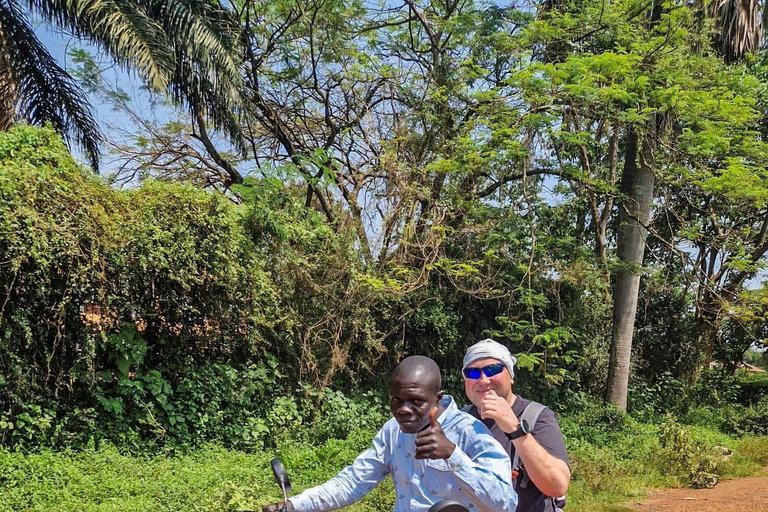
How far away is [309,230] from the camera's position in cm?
980

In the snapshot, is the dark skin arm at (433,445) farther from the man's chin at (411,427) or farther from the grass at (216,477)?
the grass at (216,477)

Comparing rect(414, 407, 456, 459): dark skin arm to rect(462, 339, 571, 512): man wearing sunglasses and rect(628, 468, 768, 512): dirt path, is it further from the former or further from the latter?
rect(628, 468, 768, 512): dirt path

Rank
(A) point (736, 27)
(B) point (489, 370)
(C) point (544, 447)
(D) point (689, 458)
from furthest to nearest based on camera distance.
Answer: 1. (A) point (736, 27)
2. (D) point (689, 458)
3. (B) point (489, 370)
4. (C) point (544, 447)

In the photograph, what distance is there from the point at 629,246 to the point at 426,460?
11047 millimetres

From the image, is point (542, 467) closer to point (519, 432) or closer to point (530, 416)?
point (519, 432)

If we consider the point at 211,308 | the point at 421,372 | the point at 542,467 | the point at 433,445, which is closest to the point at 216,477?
the point at 211,308

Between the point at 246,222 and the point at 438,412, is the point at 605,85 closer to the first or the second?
the point at 246,222

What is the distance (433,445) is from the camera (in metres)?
1.94

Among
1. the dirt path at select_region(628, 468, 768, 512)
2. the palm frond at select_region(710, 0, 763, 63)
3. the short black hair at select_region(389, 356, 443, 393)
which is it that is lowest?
the dirt path at select_region(628, 468, 768, 512)

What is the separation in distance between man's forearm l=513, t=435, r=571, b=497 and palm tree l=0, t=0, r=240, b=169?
843 cm

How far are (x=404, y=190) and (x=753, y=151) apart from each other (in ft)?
19.2

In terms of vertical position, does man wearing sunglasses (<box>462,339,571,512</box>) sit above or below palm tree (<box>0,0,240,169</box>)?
below

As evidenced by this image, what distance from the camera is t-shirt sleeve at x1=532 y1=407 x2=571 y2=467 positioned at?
256 cm

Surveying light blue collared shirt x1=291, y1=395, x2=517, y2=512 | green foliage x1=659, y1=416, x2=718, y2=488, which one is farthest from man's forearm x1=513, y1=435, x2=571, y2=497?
green foliage x1=659, y1=416, x2=718, y2=488
